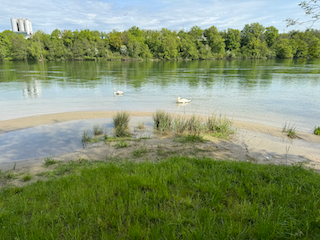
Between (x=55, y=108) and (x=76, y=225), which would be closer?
(x=76, y=225)

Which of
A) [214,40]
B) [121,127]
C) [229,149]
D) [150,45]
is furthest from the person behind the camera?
[214,40]

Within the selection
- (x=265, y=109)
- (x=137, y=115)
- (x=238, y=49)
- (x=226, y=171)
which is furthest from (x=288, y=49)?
(x=226, y=171)

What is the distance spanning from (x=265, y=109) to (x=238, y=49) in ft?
395

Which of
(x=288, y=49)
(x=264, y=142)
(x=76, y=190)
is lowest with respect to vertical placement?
(x=264, y=142)

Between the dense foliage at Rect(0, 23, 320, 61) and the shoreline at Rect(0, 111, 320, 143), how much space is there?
89.0 metres

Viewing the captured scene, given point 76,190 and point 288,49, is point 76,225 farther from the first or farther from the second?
point 288,49

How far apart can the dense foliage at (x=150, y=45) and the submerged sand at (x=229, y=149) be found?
9285 centimetres

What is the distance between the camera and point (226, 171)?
4688mm

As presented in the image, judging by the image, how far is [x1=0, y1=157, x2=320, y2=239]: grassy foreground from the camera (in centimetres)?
280

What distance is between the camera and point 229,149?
8.29 meters

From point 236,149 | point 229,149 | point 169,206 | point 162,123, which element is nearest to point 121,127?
point 162,123

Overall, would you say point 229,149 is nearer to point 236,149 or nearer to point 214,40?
point 236,149

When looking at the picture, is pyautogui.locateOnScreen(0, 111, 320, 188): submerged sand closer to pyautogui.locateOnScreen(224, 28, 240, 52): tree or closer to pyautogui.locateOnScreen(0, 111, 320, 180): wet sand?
pyautogui.locateOnScreen(0, 111, 320, 180): wet sand

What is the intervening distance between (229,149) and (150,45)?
388ft
